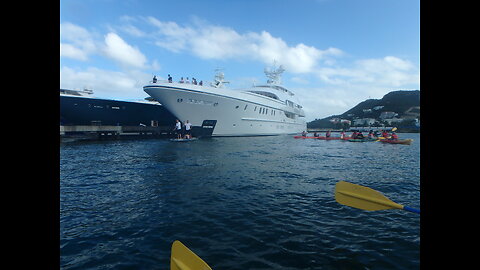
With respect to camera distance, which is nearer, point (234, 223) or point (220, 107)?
point (234, 223)

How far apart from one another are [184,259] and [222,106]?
32.3 m

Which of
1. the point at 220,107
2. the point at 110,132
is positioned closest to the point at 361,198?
the point at 220,107

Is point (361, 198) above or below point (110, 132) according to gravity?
below

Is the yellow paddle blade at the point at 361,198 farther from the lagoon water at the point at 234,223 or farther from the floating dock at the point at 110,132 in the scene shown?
the floating dock at the point at 110,132

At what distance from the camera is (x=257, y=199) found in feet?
27.2

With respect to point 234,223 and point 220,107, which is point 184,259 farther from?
point 220,107

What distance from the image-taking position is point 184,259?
354cm

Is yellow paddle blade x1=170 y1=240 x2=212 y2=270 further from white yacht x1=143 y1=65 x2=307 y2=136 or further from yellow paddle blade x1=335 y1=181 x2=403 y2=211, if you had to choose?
white yacht x1=143 y1=65 x2=307 y2=136

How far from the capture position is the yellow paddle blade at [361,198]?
439cm

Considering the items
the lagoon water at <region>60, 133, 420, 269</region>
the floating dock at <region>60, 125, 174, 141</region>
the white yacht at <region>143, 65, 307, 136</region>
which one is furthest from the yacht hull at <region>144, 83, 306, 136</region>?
the lagoon water at <region>60, 133, 420, 269</region>
